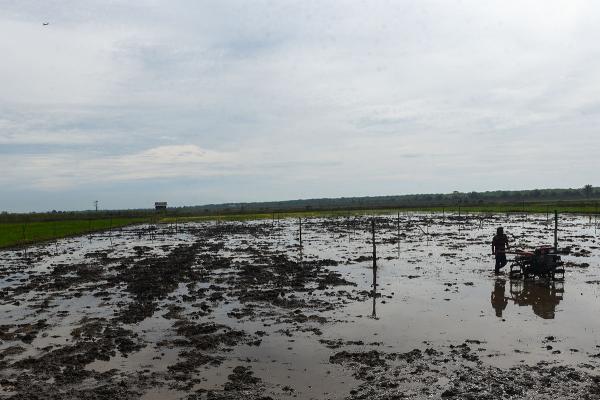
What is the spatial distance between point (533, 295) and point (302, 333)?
8.26 m

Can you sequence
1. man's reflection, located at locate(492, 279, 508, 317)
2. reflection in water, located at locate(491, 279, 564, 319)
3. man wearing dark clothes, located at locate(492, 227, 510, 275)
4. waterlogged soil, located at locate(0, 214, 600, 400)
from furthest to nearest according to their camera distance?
man wearing dark clothes, located at locate(492, 227, 510, 275) < man's reflection, located at locate(492, 279, 508, 317) < reflection in water, located at locate(491, 279, 564, 319) < waterlogged soil, located at locate(0, 214, 600, 400)

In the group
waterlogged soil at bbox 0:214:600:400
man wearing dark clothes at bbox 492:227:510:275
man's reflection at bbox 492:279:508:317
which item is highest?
man wearing dark clothes at bbox 492:227:510:275

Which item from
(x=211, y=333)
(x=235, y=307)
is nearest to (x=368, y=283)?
(x=235, y=307)

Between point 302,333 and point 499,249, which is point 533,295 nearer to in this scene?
point 499,249

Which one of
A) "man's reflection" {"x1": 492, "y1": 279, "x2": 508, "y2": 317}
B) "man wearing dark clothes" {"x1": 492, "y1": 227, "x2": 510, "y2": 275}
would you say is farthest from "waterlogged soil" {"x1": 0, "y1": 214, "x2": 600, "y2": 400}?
"man wearing dark clothes" {"x1": 492, "y1": 227, "x2": 510, "y2": 275}

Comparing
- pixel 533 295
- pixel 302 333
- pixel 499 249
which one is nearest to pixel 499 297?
pixel 533 295

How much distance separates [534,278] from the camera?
674 inches

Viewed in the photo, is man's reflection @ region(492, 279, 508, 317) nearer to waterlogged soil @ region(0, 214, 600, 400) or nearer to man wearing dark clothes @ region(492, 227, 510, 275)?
waterlogged soil @ region(0, 214, 600, 400)

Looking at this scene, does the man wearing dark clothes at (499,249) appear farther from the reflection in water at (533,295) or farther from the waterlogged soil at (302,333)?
the reflection in water at (533,295)

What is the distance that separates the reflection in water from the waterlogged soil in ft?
0.22

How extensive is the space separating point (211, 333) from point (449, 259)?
1566 cm

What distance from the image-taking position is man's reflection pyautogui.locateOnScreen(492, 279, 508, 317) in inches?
522

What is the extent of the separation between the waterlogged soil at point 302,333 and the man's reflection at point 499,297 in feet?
0.21

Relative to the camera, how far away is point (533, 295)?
1485 centimetres
